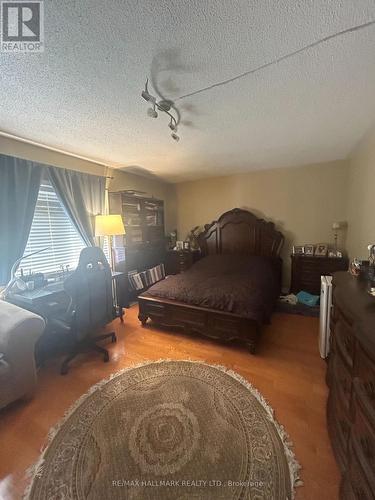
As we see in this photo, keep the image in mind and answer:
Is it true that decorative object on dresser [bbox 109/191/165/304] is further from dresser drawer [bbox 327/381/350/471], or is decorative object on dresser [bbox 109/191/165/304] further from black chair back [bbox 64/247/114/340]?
dresser drawer [bbox 327/381/350/471]

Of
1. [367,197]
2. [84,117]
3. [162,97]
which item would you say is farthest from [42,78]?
[367,197]

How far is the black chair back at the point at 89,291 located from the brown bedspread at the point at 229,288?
0.76m

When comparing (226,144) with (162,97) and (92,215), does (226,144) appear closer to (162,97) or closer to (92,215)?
(162,97)

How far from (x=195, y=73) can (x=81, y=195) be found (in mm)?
2338

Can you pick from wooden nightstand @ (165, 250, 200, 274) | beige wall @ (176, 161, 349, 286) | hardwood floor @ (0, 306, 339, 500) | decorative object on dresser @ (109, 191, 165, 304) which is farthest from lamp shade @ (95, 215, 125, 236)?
beige wall @ (176, 161, 349, 286)

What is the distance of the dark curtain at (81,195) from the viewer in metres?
2.72

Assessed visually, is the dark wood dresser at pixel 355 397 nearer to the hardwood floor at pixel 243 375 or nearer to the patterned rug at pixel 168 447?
the hardwood floor at pixel 243 375

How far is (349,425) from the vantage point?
1.01 metres

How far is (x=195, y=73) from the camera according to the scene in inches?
51.5

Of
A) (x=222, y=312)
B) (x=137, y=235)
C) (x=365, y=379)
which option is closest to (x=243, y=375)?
(x=222, y=312)

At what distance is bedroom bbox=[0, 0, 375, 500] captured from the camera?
3.38 ft

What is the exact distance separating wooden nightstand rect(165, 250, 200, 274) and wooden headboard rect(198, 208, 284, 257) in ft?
0.87

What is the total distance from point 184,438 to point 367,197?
297 centimetres

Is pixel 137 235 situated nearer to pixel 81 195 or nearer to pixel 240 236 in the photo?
pixel 81 195
